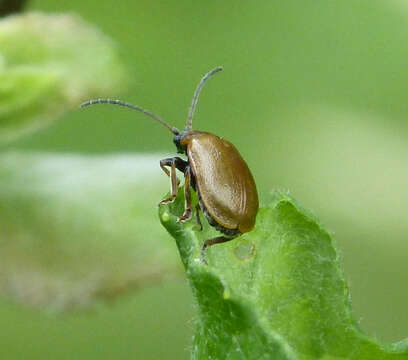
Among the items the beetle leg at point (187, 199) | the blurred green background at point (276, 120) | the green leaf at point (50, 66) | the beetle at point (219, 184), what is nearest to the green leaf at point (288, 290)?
the beetle leg at point (187, 199)

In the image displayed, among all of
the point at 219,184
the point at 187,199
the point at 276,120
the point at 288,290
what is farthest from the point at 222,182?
the point at 276,120

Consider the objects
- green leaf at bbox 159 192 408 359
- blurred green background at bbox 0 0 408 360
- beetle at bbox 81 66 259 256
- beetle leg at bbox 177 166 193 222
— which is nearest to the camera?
green leaf at bbox 159 192 408 359

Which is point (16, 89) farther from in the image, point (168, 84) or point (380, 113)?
point (380, 113)

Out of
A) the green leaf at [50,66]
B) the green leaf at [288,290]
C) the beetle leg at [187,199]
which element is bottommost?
the green leaf at [288,290]

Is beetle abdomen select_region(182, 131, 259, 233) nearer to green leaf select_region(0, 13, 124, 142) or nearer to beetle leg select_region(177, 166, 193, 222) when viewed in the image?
beetle leg select_region(177, 166, 193, 222)

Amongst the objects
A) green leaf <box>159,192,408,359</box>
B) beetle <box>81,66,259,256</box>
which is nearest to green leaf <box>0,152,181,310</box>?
beetle <box>81,66,259,256</box>

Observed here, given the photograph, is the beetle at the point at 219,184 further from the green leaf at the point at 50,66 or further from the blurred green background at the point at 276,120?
the blurred green background at the point at 276,120

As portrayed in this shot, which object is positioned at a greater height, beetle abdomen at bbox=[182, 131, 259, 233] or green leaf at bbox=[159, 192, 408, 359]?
beetle abdomen at bbox=[182, 131, 259, 233]
